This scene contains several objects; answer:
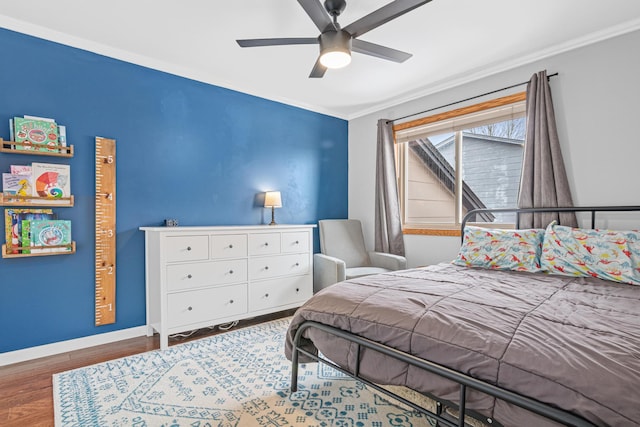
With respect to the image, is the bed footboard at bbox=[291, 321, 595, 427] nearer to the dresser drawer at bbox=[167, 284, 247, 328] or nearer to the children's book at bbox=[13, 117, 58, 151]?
the dresser drawer at bbox=[167, 284, 247, 328]

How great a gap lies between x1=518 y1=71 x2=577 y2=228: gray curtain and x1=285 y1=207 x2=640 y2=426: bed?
0.40m

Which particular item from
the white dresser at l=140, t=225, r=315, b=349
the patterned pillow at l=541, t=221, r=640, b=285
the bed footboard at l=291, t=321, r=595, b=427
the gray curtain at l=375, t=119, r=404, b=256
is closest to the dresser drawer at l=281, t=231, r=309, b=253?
the white dresser at l=140, t=225, r=315, b=349

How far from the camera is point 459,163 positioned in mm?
3535

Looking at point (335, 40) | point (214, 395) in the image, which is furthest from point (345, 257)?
point (335, 40)

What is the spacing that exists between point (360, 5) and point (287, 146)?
6.27 feet

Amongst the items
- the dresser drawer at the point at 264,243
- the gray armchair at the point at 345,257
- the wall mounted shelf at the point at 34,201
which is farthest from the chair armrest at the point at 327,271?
the wall mounted shelf at the point at 34,201

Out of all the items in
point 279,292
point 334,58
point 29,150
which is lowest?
point 279,292

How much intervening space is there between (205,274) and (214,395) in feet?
3.44

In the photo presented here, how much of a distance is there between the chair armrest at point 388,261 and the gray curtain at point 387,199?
0.54 feet

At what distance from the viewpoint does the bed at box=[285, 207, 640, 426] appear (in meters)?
0.90

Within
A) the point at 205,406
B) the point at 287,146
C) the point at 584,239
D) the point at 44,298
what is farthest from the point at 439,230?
the point at 44,298

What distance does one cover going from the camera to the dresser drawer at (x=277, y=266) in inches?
119

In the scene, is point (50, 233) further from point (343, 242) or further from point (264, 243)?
point (343, 242)

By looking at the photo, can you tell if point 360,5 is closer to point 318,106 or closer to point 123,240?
point 318,106
